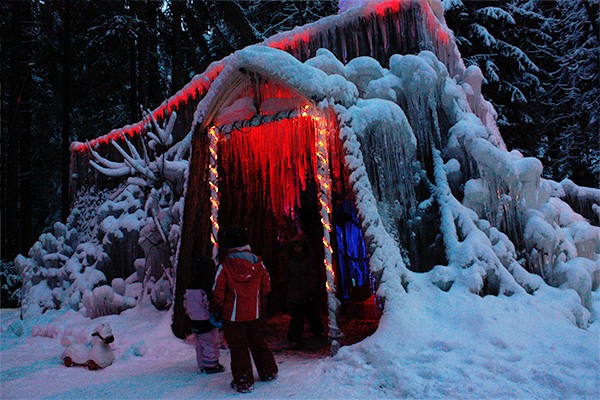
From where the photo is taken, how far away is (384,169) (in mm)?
5828

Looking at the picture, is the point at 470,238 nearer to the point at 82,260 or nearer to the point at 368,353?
the point at 368,353

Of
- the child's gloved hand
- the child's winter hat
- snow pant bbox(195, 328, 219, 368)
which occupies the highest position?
the child's winter hat

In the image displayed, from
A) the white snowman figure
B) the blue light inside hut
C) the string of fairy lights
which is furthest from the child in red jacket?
the blue light inside hut

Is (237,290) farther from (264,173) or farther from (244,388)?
(264,173)

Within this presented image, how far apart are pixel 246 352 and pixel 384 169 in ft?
10.2

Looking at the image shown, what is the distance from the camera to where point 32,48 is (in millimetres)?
15914

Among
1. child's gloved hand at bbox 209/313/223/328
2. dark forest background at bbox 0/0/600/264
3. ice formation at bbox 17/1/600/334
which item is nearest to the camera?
child's gloved hand at bbox 209/313/223/328

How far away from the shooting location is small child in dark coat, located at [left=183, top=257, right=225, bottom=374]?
4688 millimetres

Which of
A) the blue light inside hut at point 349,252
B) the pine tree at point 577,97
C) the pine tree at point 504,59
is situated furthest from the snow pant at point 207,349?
the pine tree at point 577,97

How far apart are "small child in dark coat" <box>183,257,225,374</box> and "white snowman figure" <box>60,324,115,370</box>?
4.60ft

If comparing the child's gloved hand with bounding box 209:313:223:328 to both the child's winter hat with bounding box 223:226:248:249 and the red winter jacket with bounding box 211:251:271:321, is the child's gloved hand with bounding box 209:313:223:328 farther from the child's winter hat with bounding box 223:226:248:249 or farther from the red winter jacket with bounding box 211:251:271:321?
the child's winter hat with bounding box 223:226:248:249

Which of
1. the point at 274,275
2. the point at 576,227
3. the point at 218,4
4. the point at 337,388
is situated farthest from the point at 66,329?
the point at 218,4

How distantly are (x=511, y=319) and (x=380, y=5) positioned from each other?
5763 millimetres

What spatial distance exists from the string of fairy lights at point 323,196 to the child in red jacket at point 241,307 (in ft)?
3.75
